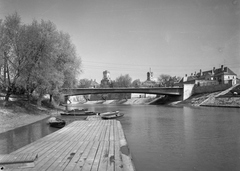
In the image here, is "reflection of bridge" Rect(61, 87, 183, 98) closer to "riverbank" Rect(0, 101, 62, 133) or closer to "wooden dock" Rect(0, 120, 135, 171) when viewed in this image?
"riverbank" Rect(0, 101, 62, 133)

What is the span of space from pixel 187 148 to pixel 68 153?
29.7ft

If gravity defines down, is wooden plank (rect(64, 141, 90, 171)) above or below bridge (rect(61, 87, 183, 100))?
below

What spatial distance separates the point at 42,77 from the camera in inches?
1178

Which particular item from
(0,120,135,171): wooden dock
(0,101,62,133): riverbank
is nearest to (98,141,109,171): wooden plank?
(0,120,135,171): wooden dock

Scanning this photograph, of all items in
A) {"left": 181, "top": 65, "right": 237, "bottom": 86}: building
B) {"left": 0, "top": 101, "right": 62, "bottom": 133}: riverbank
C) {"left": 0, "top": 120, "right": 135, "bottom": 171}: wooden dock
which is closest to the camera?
{"left": 0, "top": 120, "right": 135, "bottom": 171}: wooden dock

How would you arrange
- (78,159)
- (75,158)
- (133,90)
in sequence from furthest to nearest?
(133,90)
(75,158)
(78,159)

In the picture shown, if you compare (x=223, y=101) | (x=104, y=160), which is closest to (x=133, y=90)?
(x=223, y=101)

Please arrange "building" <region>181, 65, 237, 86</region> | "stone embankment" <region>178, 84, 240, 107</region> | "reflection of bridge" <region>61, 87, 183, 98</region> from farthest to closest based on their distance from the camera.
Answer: "building" <region>181, 65, 237, 86</region> < "reflection of bridge" <region>61, 87, 183, 98</region> < "stone embankment" <region>178, 84, 240, 107</region>

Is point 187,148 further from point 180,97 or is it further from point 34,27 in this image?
point 180,97

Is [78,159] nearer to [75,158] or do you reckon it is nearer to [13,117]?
[75,158]

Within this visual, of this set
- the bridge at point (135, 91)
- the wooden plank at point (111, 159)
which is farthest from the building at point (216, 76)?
the wooden plank at point (111, 159)

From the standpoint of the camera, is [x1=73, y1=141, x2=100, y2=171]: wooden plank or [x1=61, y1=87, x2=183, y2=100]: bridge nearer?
[x1=73, y1=141, x2=100, y2=171]: wooden plank

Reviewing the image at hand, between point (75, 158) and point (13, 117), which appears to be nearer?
point (75, 158)

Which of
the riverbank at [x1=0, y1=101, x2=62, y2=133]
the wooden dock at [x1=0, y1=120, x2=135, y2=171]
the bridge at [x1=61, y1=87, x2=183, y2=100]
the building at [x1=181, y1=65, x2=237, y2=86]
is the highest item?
the building at [x1=181, y1=65, x2=237, y2=86]
